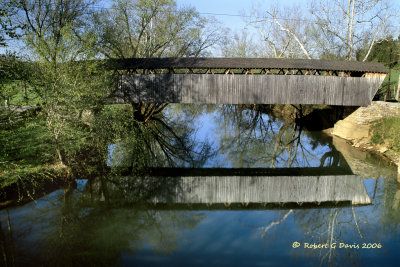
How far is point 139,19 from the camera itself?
1673cm

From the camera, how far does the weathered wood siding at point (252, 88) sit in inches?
472

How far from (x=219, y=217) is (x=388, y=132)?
9.11m

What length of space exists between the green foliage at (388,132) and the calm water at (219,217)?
3.69ft

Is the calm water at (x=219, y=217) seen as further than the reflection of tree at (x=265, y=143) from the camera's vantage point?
No

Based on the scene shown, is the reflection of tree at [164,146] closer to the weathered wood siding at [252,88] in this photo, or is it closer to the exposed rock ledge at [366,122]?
the weathered wood siding at [252,88]

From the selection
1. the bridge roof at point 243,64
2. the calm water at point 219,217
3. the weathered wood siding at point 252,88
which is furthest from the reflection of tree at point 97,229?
the bridge roof at point 243,64

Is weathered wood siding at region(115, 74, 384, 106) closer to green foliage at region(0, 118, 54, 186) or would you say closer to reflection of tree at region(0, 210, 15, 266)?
green foliage at region(0, 118, 54, 186)

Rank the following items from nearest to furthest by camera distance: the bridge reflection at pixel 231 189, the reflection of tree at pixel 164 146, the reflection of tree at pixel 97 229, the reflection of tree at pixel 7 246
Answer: the reflection of tree at pixel 7 246
the reflection of tree at pixel 97 229
the bridge reflection at pixel 231 189
the reflection of tree at pixel 164 146

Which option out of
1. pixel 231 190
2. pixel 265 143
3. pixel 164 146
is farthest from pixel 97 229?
pixel 265 143

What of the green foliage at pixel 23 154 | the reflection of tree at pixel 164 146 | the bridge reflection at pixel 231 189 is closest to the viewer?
the green foliage at pixel 23 154

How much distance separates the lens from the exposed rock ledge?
11198 mm

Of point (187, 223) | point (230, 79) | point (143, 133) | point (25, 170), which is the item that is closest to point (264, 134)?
point (230, 79)

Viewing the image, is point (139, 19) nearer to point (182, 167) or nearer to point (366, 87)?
point (182, 167)

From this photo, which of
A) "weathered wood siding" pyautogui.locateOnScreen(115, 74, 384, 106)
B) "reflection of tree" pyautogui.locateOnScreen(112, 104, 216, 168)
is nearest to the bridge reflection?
"reflection of tree" pyautogui.locateOnScreen(112, 104, 216, 168)
